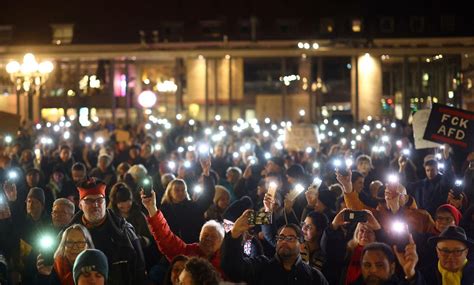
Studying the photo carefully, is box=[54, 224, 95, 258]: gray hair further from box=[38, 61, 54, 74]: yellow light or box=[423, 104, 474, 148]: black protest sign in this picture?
box=[38, 61, 54, 74]: yellow light

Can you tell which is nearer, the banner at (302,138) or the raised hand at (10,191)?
the raised hand at (10,191)

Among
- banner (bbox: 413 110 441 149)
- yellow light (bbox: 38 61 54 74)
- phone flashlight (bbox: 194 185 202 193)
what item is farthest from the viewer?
yellow light (bbox: 38 61 54 74)

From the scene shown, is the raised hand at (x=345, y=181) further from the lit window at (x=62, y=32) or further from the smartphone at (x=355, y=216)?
the lit window at (x=62, y=32)

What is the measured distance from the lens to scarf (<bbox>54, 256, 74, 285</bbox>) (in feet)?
20.9

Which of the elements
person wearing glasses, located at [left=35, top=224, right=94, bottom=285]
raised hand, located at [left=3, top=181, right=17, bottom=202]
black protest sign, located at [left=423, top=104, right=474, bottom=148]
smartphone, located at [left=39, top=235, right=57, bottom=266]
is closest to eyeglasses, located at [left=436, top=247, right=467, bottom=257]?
person wearing glasses, located at [left=35, top=224, right=94, bottom=285]

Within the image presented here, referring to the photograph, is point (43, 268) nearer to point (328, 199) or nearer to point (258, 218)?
point (258, 218)

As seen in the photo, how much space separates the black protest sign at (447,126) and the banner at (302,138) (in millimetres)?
8069

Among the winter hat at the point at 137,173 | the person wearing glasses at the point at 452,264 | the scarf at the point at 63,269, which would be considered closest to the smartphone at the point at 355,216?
the person wearing glasses at the point at 452,264

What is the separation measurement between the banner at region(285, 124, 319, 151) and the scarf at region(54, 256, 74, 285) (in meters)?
12.7

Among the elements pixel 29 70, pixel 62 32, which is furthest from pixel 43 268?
pixel 62 32

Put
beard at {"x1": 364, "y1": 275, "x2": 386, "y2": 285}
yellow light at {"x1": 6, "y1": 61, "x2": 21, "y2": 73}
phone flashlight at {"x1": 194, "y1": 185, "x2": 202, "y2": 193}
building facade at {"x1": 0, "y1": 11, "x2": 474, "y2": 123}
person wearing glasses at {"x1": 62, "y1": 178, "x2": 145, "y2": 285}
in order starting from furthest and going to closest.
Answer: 1. building facade at {"x1": 0, "y1": 11, "x2": 474, "y2": 123}
2. yellow light at {"x1": 6, "y1": 61, "x2": 21, "y2": 73}
3. phone flashlight at {"x1": 194, "y1": 185, "x2": 202, "y2": 193}
4. person wearing glasses at {"x1": 62, "y1": 178, "x2": 145, "y2": 285}
5. beard at {"x1": 364, "y1": 275, "x2": 386, "y2": 285}

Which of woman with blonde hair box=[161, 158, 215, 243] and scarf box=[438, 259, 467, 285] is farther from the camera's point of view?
woman with blonde hair box=[161, 158, 215, 243]

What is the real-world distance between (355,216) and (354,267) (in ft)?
2.96

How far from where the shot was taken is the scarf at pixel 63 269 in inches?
251
